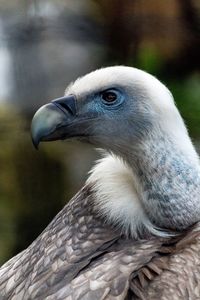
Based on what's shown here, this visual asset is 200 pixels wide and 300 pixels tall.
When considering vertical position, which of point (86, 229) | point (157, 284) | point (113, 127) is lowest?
point (157, 284)

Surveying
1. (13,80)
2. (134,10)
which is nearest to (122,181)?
(134,10)

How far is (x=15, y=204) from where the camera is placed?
511cm

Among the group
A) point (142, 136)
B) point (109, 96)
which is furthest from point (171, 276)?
point (109, 96)

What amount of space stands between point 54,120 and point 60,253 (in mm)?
353

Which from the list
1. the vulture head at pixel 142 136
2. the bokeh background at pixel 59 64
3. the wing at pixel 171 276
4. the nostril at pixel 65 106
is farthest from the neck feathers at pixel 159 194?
the bokeh background at pixel 59 64

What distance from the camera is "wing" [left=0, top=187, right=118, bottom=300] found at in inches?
104

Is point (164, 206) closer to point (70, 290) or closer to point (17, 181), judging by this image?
point (70, 290)

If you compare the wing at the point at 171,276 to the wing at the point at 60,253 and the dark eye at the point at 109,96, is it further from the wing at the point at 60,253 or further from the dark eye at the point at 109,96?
the dark eye at the point at 109,96

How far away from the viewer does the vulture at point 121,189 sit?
8.67 ft

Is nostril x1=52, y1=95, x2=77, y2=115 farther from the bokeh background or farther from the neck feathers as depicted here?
the bokeh background

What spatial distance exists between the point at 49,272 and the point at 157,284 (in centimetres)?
31

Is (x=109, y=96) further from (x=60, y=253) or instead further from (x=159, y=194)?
(x=60, y=253)

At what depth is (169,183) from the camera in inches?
108

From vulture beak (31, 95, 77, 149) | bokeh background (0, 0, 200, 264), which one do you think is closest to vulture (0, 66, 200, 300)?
vulture beak (31, 95, 77, 149)
